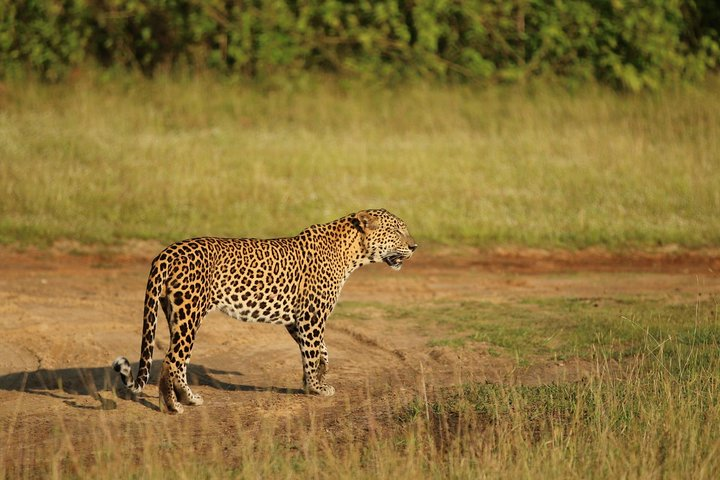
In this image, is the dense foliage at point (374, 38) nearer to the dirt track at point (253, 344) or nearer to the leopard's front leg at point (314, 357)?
the dirt track at point (253, 344)

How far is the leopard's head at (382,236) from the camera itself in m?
9.22

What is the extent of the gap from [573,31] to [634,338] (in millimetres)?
11758

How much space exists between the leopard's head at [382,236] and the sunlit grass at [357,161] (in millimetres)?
5476

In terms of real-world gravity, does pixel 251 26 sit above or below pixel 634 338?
above

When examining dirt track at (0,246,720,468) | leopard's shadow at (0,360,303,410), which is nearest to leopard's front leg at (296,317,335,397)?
dirt track at (0,246,720,468)

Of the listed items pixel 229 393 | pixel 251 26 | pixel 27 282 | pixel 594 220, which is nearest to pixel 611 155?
pixel 594 220

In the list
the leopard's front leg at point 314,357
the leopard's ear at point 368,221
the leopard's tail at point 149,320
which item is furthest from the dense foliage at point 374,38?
the leopard's tail at point 149,320

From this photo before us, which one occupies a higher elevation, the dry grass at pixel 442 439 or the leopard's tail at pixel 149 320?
the leopard's tail at pixel 149 320

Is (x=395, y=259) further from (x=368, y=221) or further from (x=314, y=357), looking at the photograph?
(x=314, y=357)

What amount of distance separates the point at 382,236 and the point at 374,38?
12362 mm

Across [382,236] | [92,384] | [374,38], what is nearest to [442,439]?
[382,236]

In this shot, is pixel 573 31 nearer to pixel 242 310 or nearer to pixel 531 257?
pixel 531 257

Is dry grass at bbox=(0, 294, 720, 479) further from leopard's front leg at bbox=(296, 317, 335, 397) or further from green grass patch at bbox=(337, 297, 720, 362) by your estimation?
green grass patch at bbox=(337, 297, 720, 362)

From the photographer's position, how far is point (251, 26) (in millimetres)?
21188
